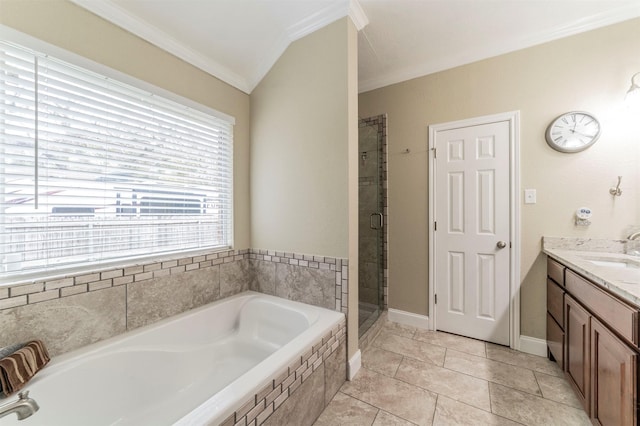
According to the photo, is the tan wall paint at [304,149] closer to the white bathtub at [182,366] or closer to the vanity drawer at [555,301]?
the white bathtub at [182,366]

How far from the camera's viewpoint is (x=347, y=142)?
169 cm

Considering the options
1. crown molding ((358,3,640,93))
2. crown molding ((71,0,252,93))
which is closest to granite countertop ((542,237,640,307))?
crown molding ((358,3,640,93))

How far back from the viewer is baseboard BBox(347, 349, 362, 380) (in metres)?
1.71

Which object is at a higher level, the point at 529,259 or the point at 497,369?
the point at 529,259

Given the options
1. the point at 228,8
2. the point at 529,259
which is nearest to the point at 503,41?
the point at 529,259

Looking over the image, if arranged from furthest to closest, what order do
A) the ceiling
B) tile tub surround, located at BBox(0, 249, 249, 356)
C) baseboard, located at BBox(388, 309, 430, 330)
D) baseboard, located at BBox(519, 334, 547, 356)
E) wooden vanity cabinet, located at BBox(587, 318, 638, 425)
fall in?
baseboard, located at BBox(388, 309, 430, 330)
baseboard, located at BBox(519, 334, 547, 356)
the ceiling
tile tub surround, located at BBox(0, 249, 249, 356)
wooden vanity cabinet, located at BBox(587, 318, 638, 425)

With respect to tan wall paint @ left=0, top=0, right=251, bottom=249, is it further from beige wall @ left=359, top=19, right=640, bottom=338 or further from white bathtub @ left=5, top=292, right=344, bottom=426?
beige wall @ left=359, top=19, right=640, bottom=338

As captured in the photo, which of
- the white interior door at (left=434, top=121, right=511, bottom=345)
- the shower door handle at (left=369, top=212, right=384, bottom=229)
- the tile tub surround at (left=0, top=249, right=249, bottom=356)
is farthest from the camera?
the shower door handle at (left=369, top=212, right=384, bottom=229)

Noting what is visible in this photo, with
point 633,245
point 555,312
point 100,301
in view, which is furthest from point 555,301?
point 100,301

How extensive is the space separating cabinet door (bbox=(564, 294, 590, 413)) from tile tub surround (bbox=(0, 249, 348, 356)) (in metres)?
1.35

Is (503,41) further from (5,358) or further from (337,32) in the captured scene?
(5,358)

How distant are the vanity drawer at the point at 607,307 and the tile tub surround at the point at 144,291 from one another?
1289 mm

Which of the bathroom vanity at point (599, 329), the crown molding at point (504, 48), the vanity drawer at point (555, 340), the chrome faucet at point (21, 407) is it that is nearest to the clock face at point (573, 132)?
the crown molding at point (504, 48)

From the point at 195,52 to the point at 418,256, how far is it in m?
2.67
